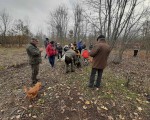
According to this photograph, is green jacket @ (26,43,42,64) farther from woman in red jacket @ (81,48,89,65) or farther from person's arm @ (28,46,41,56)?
woman in red jacket @ (81,48,89,65)

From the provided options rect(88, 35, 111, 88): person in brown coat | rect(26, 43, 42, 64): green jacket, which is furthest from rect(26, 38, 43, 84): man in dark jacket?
rect(88, 35, 111, 88): person in brown coat

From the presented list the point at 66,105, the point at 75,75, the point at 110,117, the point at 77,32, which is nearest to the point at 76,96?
the point at 66,105

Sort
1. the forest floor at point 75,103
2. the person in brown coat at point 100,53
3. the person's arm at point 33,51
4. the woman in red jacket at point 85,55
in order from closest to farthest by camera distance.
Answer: the forest floor at point 75,103 → the person in brown coat at point 100,53 → the person's arm at point 33,51 → the woman in red jacket at point 85,55

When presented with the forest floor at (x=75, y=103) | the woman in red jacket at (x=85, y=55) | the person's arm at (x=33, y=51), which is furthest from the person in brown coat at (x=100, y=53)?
the woman in red jacket at (x=85, y=55)

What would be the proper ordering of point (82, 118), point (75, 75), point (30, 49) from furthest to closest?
1. point (75, 75)
2. point (30, 49)
3. point (82, 118)

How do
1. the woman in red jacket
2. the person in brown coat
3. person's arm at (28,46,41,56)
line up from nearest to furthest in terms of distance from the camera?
the person in brown coat < person's arm at (28,46,41,56) < the woman in red jacket

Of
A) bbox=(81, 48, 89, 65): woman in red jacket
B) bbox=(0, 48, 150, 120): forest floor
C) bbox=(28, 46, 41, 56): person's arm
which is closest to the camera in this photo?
bbox=(0, 48, 150, 120): forest floor

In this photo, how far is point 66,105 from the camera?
4699 mm

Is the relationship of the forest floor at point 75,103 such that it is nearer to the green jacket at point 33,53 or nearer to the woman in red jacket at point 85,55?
the green jacket at point 33,53

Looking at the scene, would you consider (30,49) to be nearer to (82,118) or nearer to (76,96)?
(76,96)

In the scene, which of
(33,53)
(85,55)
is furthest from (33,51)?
(85,55)

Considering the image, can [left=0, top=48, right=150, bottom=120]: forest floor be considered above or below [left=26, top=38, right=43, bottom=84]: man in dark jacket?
below

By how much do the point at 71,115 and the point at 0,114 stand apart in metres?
2.31

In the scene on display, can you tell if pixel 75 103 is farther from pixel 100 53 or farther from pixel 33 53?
pixel 33 53
